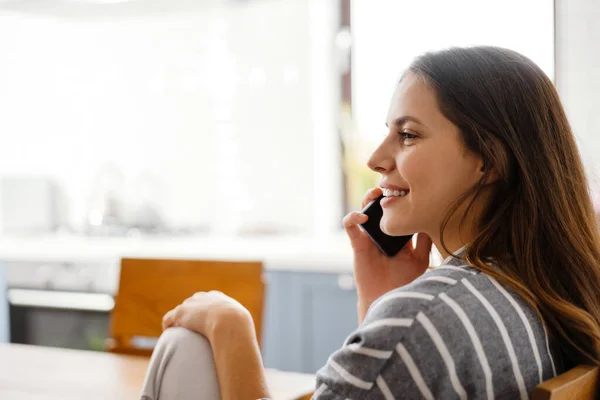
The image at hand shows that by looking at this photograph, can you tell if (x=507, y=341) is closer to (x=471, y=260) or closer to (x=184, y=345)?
(x=471, y=260)

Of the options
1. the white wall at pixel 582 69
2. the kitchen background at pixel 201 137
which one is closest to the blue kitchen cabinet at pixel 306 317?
the kitchen background at pixel 201 137

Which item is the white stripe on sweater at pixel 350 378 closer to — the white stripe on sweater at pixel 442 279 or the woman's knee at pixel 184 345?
the white stripe on sweater at pixel 442 279

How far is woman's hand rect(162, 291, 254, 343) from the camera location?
1096 millimetres

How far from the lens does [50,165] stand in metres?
3.81

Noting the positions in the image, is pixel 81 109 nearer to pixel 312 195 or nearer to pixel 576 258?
pixel 312 195

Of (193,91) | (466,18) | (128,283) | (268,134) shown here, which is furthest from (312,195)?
(128,283)

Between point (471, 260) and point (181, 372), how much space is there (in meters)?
0.45

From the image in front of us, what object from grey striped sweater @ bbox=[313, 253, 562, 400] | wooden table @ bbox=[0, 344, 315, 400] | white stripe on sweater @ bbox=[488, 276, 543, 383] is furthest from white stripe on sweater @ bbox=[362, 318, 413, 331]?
wooden table @ bbox=[0, 344, 315, 400]

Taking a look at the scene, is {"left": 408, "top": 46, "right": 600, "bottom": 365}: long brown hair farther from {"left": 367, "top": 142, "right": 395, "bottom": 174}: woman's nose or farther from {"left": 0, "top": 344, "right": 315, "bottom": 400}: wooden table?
{"left": 0, "top": 344, "right": 315, "bottom": 400}: wooden table

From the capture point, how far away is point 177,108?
3594 millimetres

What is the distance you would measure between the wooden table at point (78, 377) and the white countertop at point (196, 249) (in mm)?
1188

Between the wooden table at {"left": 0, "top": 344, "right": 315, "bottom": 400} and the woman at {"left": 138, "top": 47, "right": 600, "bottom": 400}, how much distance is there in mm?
277

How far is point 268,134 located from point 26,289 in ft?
4.26

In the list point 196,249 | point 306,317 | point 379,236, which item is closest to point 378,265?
point 379,236
